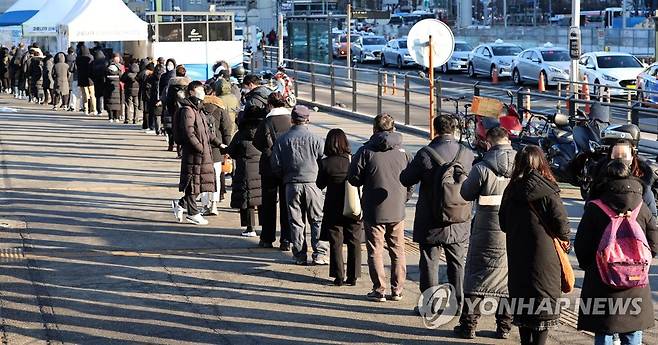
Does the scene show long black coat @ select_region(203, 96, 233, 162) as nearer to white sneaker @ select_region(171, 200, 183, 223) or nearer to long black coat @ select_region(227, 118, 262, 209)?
white sneaker @ select_region(171, 200, 183, 223)

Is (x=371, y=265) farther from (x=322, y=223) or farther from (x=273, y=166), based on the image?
(x=273, y=166)

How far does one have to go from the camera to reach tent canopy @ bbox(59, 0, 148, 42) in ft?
96.1

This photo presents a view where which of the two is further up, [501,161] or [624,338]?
[501,161]

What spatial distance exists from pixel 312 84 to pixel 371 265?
21.2 metres

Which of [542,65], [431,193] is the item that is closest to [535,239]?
[431,193]

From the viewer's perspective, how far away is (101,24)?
29641 millimetres

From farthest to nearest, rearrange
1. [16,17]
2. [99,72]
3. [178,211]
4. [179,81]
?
1. [16,17]
2. [99,72]
3. [179,81]
4. [178,211]

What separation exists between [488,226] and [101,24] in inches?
919

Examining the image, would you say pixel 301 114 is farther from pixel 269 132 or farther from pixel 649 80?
pixel 649 80

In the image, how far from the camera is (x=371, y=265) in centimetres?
919

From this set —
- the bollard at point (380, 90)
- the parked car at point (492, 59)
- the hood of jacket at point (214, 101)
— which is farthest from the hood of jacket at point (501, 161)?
the parked car at point (492, 59)

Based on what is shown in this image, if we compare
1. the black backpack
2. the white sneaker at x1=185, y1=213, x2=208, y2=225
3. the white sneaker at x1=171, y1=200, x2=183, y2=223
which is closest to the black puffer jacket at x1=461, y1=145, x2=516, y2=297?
the black backpack

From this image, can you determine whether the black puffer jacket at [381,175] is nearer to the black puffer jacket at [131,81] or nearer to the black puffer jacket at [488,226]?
the black puffer jacket at [488,226]

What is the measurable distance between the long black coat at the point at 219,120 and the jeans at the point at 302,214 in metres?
A: 3.00
